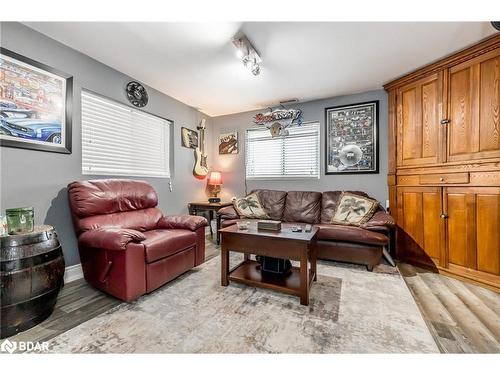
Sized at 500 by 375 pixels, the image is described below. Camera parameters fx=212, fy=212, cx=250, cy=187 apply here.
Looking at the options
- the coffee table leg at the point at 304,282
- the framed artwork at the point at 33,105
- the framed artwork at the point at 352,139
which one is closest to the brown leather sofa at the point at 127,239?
the framed artwork at the point at 33,105

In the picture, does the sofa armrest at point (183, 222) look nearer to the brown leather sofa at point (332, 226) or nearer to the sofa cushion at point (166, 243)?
the sofa cushion at point (166, 243)

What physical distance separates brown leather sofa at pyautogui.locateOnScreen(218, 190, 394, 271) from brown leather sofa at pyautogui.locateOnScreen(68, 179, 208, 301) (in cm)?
101

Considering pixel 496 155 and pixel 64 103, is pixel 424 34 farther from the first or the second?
pixel 64 103

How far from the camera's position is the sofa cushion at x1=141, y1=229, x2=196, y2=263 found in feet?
6.07

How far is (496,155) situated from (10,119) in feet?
14.4

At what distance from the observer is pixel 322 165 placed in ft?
11.9

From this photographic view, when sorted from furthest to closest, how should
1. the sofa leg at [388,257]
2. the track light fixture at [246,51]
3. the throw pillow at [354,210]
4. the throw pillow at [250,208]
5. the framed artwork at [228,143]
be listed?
the framed artwork at [228,143] < the throw pillow at [250,208] < the throw pillow at [354,210] < the sofa leg at [388,257] < the track light fixture at [246,51]

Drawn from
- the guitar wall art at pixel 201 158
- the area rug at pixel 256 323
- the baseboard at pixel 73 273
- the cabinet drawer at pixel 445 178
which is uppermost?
the guitar wall art at pixel 201 158

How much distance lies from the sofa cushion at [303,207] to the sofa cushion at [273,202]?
8cm

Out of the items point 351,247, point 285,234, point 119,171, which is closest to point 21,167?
point 119,171

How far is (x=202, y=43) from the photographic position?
208cm

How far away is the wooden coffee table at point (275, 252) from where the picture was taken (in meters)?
1.74
